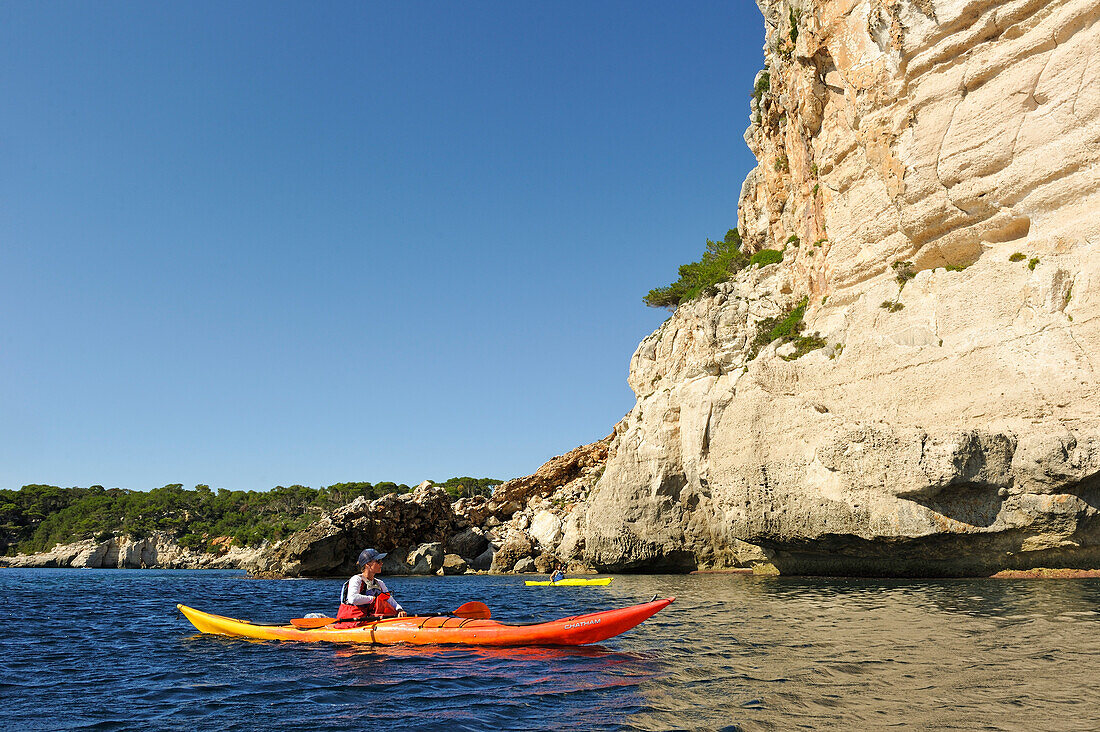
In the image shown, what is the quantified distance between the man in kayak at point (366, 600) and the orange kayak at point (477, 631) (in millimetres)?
355

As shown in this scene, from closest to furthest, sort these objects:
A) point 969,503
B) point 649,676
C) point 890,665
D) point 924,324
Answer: point 890,665
point 649,676
point 969,503
point 924,324

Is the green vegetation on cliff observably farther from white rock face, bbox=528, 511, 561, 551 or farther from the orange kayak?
the orange kayak

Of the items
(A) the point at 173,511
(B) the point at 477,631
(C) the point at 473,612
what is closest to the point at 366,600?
(C) the point at 473,612

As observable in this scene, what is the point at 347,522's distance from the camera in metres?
40.6

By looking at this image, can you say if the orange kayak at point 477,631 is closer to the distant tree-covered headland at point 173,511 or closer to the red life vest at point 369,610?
the red life vest at point 369,610

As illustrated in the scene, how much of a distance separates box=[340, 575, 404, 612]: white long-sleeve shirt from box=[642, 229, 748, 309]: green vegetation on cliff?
25.5 m

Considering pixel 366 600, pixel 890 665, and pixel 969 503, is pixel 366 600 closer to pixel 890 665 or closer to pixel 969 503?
pixel 890 665

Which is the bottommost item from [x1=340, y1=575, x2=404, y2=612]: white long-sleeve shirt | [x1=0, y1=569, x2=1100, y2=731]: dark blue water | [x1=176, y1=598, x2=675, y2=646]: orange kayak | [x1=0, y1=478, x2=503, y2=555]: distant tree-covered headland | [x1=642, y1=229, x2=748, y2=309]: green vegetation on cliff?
[x1=0, y1=569, x2=1100, y2=731]: dark blue water

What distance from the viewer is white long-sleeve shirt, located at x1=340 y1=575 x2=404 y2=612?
12547mm

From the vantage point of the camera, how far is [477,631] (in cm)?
1105

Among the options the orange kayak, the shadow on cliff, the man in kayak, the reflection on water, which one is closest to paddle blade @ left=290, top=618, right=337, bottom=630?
the orange kayak

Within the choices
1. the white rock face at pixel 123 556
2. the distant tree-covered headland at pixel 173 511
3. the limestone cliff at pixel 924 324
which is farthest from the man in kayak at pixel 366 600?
the white rock face at pixel 123 556

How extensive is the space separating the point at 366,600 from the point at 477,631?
8.73 ft

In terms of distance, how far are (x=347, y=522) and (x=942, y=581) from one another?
103ft
